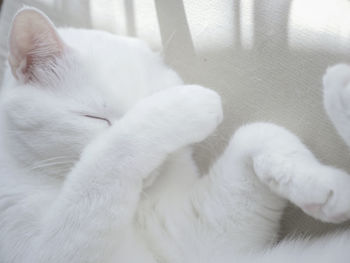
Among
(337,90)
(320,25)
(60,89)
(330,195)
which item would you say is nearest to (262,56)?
(320,25)

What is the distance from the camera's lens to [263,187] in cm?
73

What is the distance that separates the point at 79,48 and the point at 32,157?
27 cm

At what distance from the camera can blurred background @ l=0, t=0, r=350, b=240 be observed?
733 millimetres

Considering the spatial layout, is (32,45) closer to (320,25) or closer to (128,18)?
(128,18)

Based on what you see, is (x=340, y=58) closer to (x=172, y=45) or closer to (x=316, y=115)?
(x=316, y=115)

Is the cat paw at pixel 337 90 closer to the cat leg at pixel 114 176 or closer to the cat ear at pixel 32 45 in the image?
the cat leg at pixel 114 176

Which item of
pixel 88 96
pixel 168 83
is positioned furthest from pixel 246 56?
pixel 88 96

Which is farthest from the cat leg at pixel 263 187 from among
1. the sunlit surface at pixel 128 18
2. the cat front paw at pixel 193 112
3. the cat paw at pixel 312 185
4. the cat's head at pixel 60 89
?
the sunlit surface at pixel 128 18

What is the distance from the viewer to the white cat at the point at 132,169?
660 millimetres

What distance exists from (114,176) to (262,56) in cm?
42

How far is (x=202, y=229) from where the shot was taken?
777mm

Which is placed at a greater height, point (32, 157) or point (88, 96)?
point (88, 96)

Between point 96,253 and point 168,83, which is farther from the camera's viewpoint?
point 168,83

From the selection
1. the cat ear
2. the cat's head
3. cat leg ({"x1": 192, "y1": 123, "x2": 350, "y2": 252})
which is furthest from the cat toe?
the cat ear
